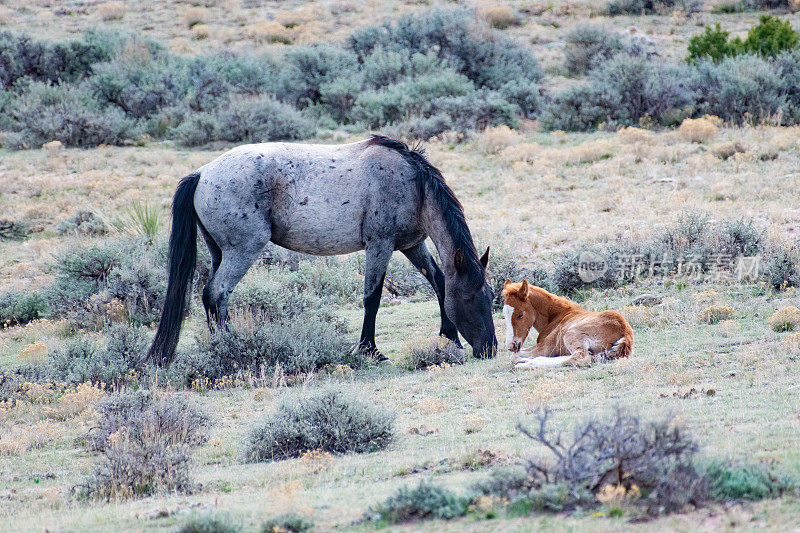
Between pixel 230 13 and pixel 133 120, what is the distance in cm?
1690

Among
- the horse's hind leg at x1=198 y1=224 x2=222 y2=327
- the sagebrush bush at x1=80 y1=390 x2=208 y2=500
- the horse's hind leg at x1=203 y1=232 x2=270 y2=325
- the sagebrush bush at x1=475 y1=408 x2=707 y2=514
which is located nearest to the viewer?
the sagebrush bush at x1=475 y1=408 x2=707 y2=514

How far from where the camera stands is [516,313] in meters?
7.99

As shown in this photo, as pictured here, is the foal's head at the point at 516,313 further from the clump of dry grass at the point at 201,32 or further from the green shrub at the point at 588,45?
the clump of dry grass at the point at 201,32

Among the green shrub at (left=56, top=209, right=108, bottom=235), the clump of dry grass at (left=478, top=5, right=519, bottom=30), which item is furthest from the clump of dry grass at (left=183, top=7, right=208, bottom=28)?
the green shrub at (left=56, top=209, right=108, bottom=235)

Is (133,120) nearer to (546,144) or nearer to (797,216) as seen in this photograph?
(546,144)

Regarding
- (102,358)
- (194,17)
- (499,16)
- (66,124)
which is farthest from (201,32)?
(102,358)

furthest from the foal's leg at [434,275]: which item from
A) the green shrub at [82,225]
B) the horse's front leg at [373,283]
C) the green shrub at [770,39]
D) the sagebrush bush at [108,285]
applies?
the green shrub at [770,39]

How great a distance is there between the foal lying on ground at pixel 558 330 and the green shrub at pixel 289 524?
13.7ft

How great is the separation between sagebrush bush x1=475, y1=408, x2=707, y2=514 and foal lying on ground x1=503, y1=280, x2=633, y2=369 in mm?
3390

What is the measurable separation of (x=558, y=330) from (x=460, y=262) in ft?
3.92

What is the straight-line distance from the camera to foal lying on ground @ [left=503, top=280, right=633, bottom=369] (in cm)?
761

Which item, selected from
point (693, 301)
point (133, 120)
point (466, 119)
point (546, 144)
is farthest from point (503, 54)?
point (693, 301)

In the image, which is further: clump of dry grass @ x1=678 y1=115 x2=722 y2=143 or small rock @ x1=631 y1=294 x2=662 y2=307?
clump of dry grass @ x1=678 y1=115 x2=722 y2=143

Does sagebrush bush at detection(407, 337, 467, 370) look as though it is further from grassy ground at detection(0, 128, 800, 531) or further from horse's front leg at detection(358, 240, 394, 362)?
horse's front leg at detection(358, 240, 394, 362)
